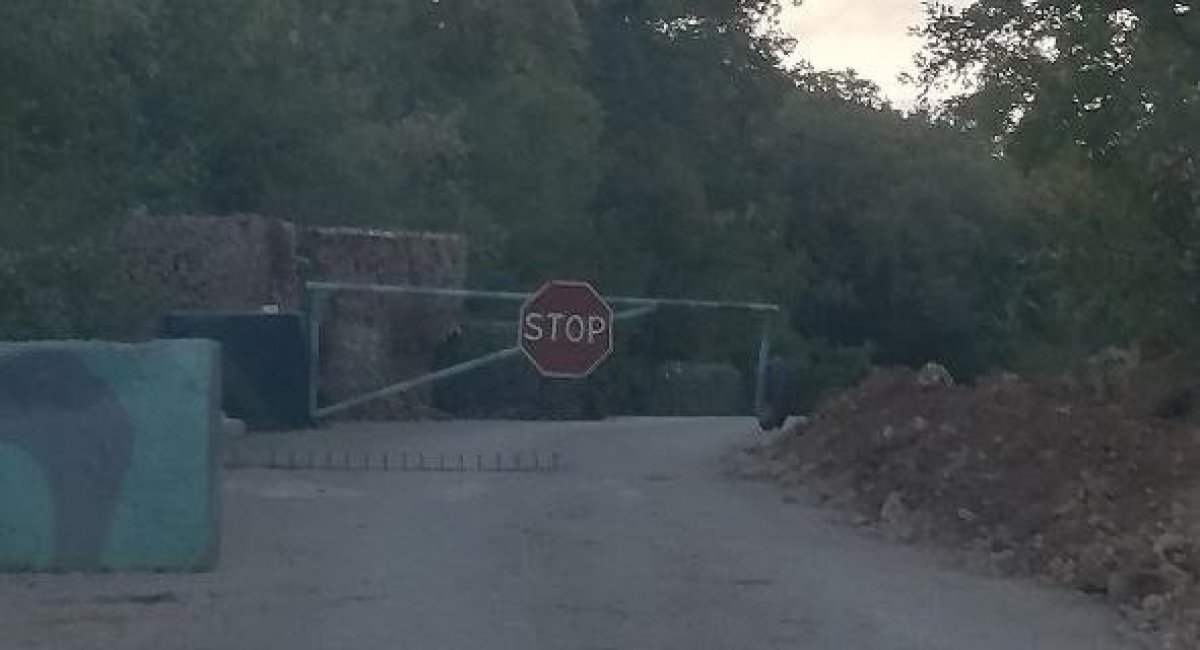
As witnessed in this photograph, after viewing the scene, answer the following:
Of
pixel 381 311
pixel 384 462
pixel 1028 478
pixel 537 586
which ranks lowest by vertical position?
pixel 384 462

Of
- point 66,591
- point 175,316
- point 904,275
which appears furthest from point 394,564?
point 904,275

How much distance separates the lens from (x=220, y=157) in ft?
114

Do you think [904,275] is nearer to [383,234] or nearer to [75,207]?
[383,234]

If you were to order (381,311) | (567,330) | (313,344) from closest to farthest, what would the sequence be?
1. (567,330)
2. (313,344)
3. (381,311)

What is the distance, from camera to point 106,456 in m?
15.9

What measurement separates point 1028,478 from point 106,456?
7.49 meters

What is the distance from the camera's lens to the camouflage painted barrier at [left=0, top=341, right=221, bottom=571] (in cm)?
1580

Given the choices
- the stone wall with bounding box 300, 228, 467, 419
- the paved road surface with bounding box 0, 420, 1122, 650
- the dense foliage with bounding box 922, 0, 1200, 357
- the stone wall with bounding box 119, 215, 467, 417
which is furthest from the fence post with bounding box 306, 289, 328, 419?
the dense foliage with bounding box 922, 0, 1200, 357

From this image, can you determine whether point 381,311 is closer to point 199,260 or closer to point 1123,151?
point 199,260

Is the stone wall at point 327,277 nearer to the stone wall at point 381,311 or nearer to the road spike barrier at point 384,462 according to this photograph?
the stone wall at point 381,311

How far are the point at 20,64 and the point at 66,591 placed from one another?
12.0 meters

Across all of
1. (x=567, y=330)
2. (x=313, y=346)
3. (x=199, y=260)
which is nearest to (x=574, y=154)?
(x=199, y=260)

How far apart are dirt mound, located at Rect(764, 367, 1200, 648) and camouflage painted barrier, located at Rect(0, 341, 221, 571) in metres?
5.84

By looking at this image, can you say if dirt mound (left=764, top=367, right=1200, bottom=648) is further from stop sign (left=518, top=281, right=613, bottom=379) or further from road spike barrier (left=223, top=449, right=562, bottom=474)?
stop sign (left=518, top=281, right=613, bottom=379)
